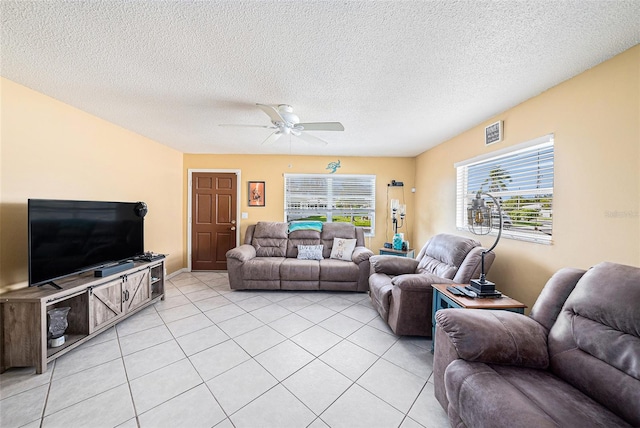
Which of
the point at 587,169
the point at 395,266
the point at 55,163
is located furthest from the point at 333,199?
the point at 55,163

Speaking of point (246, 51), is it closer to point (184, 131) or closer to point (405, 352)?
point (184, 131)

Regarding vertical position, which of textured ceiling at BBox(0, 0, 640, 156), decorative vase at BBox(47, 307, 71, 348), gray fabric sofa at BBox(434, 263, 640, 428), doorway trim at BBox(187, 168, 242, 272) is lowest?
decorative vase at BBox(47, 307, 71, 348)

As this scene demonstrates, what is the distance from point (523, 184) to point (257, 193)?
404cm

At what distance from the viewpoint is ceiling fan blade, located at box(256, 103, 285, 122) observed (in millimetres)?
1998

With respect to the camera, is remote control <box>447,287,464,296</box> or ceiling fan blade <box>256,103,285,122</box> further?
ceiling fan blade <box>256,103,285,122</box>

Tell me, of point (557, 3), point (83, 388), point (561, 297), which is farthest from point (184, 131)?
point (561, 297)

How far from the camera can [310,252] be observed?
3.90 meters

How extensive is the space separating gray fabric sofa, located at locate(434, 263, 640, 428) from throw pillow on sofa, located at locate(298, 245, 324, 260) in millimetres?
2568

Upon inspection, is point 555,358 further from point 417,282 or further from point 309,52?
point 309,52

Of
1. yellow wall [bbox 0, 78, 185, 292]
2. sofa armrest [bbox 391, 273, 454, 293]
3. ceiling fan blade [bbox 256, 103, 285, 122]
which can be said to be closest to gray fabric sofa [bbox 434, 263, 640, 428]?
sofa armrest [bbox 391, 273, 454, 293]

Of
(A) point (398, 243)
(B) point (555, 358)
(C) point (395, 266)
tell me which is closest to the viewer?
(B) point (555, 358)

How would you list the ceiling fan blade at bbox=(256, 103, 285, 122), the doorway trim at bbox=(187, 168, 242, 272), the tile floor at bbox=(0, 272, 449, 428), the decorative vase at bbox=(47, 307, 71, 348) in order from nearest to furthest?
the tile floor at bbox=(0, 272, 449, 428), the decorative vase at bbox=(47, 307, 71, 348), the ceiling fan blade at bbox=(256, 103, 285, 122), the doorway trim at bbox=(187, 168, 242, 272)

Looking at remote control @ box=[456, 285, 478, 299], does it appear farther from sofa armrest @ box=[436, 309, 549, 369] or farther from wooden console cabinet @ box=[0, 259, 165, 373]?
wooden console cabinet @ box=[0, 259, 165, 373]

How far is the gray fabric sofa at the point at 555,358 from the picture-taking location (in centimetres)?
93
